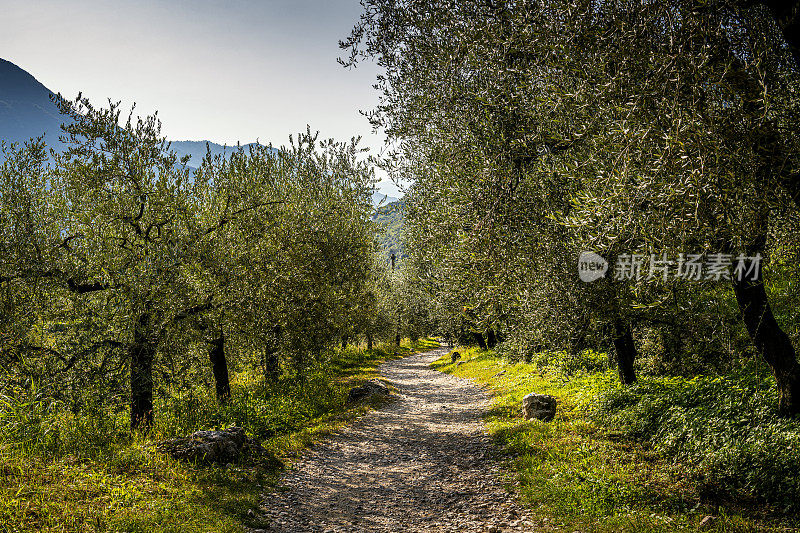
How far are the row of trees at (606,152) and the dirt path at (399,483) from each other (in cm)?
462

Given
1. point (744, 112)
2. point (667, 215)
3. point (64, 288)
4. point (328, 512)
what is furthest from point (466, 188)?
point (64, 288)

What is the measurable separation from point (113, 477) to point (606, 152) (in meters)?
12.3

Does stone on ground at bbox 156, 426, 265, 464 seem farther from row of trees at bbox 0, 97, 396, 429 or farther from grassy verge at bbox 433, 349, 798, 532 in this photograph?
grassy verge at bbox 433, 349, 798, 532

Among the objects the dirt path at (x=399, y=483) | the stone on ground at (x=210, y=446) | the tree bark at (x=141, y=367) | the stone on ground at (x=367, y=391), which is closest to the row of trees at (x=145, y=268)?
the tree bark at (x=141, y=367)

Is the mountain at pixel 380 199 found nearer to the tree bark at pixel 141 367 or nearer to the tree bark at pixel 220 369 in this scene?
the tree bark at pixel 220 369

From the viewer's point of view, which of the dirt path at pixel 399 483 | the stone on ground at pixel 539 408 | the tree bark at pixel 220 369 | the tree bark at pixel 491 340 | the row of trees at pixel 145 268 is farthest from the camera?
the tree bark at pixel 491 340

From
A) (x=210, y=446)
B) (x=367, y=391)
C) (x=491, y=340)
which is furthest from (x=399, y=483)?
(x=491, y=340)

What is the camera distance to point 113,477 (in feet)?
28.2

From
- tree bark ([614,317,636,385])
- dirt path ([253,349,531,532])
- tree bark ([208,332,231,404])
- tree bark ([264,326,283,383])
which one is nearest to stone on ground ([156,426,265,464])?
dirt path ([253,349,531,532])

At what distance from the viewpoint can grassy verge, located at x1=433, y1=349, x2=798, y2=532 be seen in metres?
7.65

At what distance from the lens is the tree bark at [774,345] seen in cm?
914

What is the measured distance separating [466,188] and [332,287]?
476 inches

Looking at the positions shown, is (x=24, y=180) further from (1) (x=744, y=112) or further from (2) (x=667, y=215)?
(1) (x=744, y=112)

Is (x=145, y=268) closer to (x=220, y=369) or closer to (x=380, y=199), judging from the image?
(x=220, y=369)
